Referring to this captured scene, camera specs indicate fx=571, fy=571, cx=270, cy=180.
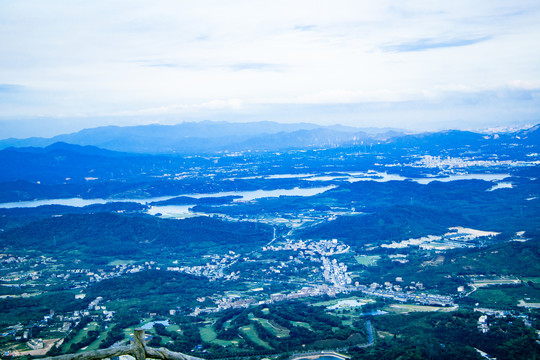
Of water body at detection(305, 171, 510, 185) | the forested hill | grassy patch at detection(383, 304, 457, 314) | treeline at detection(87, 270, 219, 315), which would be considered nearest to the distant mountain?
water body at detection(305, 171, 510, 185)

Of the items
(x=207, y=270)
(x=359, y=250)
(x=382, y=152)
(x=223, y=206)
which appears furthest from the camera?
(x=382, y=152)

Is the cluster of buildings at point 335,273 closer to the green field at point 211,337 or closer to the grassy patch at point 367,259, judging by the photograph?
the grassy patch at point 367,259

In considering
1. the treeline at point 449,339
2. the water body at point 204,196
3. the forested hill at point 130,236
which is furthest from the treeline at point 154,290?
the water body at point 204,196

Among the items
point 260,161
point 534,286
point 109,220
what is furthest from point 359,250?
point 260,161

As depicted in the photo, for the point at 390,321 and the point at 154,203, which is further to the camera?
the point at 154,203

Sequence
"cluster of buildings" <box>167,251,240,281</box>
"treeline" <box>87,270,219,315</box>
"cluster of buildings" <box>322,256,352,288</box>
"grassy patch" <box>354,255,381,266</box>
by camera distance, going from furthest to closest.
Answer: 1. "grassy patch" <box>354,255,381,266</box>
2. "cluster of buildings" <box>167,251,240,281</box>
3. "cluster of buildings" <box>322,256,352,288</box>
4. "treeline" <box>87,270,219,315</box>

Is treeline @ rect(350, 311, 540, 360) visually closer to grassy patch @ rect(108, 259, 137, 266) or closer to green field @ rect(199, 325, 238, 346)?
green field @ rect(199, 325, 238, 346)

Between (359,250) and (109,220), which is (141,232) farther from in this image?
(359,250)

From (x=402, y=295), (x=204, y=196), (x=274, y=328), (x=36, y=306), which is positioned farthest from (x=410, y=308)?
(x=204, y=196)

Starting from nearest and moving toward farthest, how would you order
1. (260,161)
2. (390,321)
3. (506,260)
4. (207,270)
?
1. (390,321)
2. (506,260)
3. (207,270)
4. (260,161)
